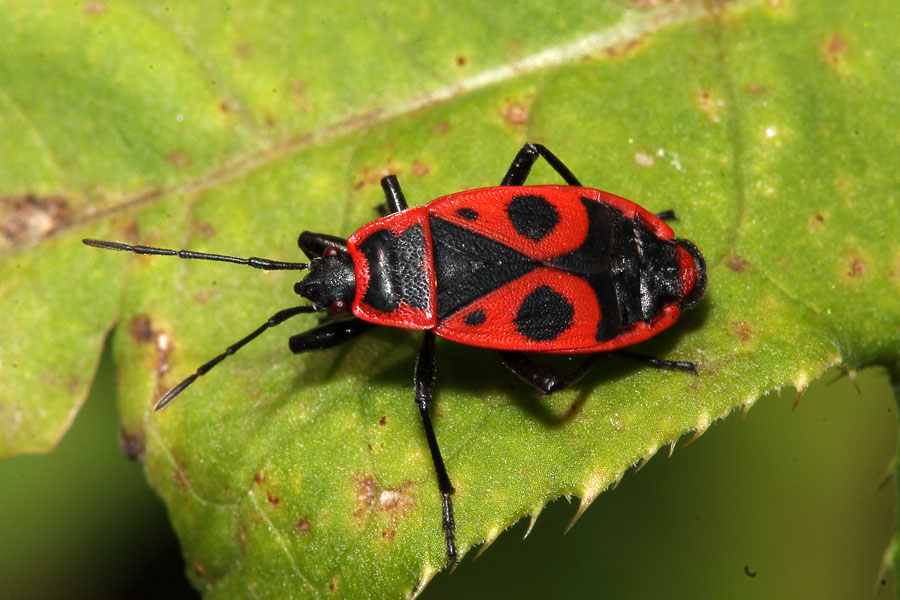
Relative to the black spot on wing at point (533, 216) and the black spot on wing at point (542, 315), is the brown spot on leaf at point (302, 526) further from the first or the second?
the black spot on wing at point (533, 216)

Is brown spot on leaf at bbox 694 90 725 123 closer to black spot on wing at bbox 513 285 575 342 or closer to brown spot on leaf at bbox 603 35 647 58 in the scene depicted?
brown spot on leaf at bbox 603 35 647 58

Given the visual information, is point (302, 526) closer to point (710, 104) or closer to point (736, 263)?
point (736, 263)

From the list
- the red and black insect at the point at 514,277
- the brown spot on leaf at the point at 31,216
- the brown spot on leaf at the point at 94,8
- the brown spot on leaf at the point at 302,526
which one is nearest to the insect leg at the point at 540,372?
the red and black insect at the point at 514,277

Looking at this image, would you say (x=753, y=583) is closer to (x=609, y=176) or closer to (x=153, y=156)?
(x=609, y=176)

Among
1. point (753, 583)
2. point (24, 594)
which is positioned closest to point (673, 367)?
point (753, 583)

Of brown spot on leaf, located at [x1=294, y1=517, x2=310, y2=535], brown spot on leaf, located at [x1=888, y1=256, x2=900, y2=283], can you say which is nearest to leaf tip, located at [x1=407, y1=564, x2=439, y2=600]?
brown spot on leaf, located at [x1=294, y1=517, x2=310, y2=535]
